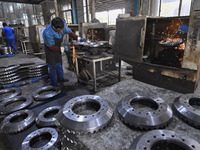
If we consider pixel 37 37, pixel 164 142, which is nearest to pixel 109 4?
pixel 37 37

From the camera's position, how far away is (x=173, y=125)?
69 cm

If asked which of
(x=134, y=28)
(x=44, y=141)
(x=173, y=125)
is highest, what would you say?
(x=134, y=28)

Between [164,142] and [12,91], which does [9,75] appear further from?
[164,142]

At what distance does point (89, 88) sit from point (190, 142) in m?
2.86

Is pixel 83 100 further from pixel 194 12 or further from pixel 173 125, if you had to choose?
pixel 194 12

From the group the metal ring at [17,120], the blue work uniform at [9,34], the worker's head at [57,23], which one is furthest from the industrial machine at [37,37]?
the metal ring at [17,120]

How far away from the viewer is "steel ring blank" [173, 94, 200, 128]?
0.67m

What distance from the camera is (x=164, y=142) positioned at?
0.58 metres

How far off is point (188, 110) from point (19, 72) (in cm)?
304

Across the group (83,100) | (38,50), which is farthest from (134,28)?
(38,50)

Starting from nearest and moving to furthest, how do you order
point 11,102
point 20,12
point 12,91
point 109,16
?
point 11,102 < point 12,91 < point 109,16 < point 20,12

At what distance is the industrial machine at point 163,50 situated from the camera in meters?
1.59

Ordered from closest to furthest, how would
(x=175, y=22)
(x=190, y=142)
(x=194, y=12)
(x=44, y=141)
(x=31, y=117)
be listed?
(x=190, y=142)
(x=194, y=12)
(x=44, y=141)
(x=31, y=117)
(x=175, y=22)

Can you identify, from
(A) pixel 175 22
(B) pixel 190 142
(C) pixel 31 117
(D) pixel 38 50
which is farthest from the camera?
(D) pixel 38 50
